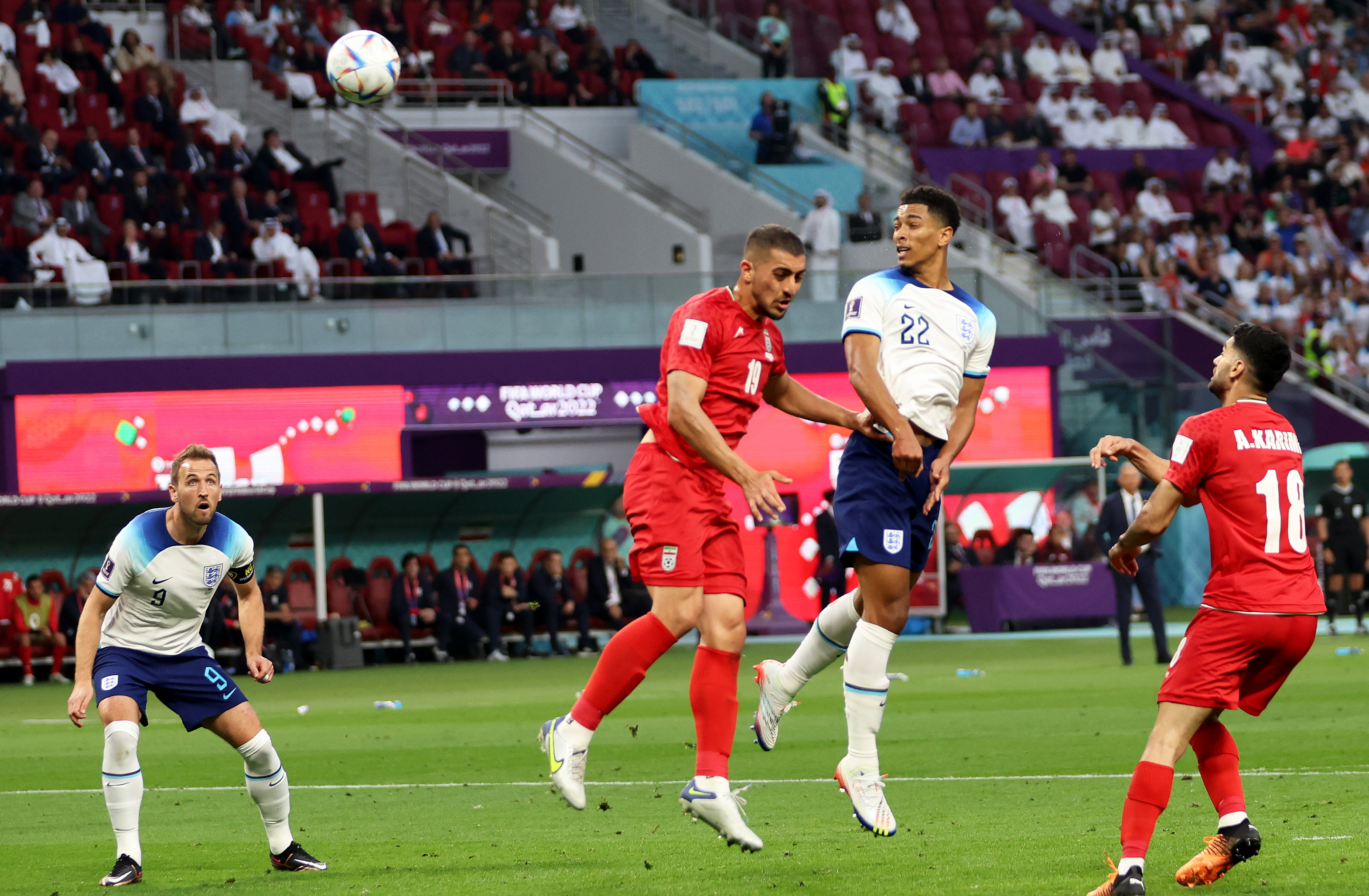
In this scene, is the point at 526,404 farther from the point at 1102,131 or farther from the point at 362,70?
the point at 1102,131

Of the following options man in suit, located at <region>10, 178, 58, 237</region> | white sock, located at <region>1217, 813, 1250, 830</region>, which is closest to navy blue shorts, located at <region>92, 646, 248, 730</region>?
white sock, located at <region>1217, 813, 1250, 830</region>

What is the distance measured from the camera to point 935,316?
7.69m

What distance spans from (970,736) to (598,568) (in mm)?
11499

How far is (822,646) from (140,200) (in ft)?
65.7

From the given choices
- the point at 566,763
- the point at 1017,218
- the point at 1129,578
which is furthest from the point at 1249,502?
the point at 1017,218

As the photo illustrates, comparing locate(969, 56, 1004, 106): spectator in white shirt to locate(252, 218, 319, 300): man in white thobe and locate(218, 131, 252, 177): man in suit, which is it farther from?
locate(252, 218, 319, 300): man in white thobe

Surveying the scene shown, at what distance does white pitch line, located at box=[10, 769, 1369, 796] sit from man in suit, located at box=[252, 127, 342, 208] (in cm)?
1705

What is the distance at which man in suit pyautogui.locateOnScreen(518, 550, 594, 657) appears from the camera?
2406cm

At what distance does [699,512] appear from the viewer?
746cm

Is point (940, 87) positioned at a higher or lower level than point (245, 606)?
higher

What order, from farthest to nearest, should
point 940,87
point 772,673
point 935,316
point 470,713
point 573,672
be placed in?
point 940,87
point 573,672
point 470,713
point 772,673
point 935,316

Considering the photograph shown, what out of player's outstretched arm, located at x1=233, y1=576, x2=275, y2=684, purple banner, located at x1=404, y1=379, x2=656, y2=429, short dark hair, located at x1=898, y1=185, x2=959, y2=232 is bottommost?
purple banner, located at x1=404, y1=379, x2=656, y2=429

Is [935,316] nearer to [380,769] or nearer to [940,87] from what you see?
[380,769]

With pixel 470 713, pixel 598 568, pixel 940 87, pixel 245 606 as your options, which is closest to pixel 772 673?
pixel 245 606
